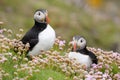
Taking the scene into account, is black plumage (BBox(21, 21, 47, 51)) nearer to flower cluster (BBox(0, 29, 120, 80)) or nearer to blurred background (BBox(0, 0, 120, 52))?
flower cluster (BBox(0, 29, 120, 80))

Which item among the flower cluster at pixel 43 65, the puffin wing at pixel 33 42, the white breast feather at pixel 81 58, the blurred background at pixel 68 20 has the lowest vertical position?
the flower cluster at pixel 43 65

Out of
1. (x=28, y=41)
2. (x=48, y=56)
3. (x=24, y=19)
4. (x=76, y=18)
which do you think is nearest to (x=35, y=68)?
(x=48, y=56)

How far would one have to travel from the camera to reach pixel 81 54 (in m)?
14.1

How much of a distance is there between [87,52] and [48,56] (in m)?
1.29

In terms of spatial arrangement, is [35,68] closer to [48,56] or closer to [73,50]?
[48,56]

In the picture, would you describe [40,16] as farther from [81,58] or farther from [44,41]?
[81,58]

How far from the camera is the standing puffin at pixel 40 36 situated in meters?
14.0

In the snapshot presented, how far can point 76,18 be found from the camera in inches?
1590

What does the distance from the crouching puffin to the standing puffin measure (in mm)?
544

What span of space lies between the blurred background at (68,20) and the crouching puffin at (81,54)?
19.0 m

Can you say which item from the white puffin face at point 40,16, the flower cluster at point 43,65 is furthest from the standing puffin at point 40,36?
the flower cluster at point 43,65

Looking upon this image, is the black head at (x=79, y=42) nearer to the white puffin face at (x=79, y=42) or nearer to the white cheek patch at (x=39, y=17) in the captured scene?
the white puffin face at (x=79, y=42)

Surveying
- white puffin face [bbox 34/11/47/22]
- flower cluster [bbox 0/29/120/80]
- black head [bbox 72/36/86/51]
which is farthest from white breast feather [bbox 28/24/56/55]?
black head [bbox 72/36/86/51]

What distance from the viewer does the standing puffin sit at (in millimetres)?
14039
